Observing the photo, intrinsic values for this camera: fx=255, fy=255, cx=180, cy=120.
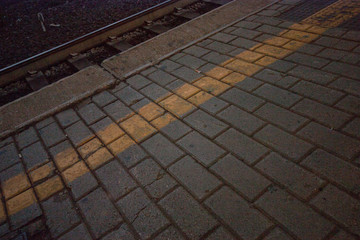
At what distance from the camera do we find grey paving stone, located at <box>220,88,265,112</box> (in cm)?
281

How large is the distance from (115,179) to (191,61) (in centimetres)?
221

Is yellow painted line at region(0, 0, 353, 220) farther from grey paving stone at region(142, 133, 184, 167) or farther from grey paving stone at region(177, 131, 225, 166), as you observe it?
grey paving stone at region(177, 131, 225, 166)

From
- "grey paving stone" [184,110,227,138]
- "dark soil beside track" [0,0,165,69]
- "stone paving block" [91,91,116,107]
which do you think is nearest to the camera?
"grey paving stone" [184,110,227,138]

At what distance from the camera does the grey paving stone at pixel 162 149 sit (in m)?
2.44

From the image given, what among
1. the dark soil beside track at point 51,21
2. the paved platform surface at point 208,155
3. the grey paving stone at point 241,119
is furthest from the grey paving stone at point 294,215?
the dark soil beside track at point 51,21

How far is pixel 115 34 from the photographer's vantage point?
4.98 m

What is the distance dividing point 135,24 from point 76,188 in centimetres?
379

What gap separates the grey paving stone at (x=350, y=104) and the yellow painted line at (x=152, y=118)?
3.52 ft

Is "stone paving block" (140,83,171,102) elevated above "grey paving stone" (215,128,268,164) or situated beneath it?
elevated above

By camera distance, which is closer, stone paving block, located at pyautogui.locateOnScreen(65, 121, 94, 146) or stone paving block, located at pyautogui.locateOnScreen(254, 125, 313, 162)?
stone paving block, located at pyautogui.locateOnScreen(254, 125, 313, 162)

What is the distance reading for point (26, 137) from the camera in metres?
3.07

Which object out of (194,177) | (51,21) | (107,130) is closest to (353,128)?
(194,177)

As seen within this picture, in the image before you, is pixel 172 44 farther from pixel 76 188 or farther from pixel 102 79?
pixel 76 188

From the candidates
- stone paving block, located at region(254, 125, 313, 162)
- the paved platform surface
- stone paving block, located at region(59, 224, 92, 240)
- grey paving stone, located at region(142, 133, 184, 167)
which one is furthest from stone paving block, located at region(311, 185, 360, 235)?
stone paving block, located at region(59, 224, 92, 240)
